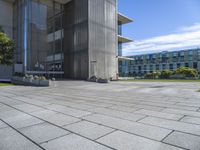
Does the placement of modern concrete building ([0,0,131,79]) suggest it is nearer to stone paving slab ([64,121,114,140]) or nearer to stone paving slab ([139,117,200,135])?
stone paving slab ([139,117,200,135])

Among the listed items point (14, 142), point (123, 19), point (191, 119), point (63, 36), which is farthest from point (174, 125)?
point (123, 19)

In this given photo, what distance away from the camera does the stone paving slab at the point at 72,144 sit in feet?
11.0

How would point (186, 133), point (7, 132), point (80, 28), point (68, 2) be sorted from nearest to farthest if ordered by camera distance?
point (186, 133) → point (7, 132) → point (80, 28) → point (68, 2)

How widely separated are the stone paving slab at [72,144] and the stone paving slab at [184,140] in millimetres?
1444

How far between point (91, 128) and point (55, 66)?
109ft

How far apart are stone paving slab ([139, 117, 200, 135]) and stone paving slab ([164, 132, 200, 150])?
0.34 m

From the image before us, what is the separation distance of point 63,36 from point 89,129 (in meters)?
34.2

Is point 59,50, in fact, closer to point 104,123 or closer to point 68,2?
point 68,2

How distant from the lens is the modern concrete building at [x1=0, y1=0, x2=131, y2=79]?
107 feet

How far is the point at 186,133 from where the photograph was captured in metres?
4.02

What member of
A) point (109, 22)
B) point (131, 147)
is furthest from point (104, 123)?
point (109, 22)

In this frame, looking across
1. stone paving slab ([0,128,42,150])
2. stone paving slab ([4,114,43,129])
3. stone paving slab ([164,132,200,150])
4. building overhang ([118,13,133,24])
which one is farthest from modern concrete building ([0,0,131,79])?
stone paving slab ([164,132,200,150])

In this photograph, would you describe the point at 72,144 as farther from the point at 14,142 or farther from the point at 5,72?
the point at 5,72

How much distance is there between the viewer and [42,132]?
4.27 meters
